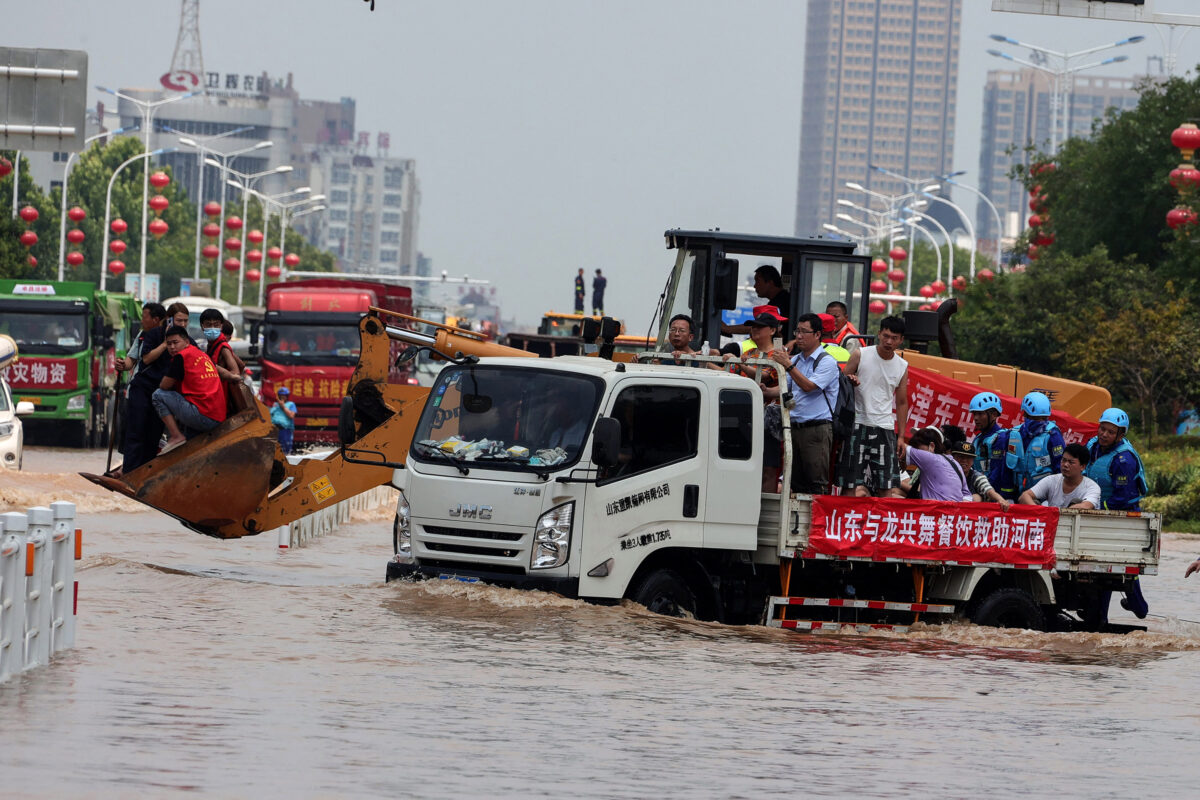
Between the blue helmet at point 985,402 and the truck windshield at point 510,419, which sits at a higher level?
the blue helmet at point 985,402

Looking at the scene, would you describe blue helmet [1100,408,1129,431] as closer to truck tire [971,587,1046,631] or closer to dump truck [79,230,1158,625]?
dump truck [79,230,1158,625]

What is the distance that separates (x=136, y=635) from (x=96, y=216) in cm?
9471

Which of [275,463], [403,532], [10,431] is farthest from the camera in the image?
[10,431]

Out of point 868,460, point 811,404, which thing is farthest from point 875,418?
point 811,404

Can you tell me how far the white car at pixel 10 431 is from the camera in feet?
81.8

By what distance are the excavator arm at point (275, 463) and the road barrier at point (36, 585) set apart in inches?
141

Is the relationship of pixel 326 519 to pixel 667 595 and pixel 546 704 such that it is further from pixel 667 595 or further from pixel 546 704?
pixel 546 704

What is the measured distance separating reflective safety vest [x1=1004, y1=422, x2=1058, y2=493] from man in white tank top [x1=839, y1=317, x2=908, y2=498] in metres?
1.90

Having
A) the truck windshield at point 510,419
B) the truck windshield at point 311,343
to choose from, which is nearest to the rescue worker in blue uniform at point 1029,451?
the truck windshield at point 510,419

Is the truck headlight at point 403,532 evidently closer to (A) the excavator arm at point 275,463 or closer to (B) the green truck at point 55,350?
(A) the excavator arm at point 275,463

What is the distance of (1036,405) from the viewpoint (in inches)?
597

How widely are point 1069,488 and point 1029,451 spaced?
0.61 metres

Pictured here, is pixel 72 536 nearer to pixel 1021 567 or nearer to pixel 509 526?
pixel 509 526

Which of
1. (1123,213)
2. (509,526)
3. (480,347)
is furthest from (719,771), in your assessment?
(1123,213)
